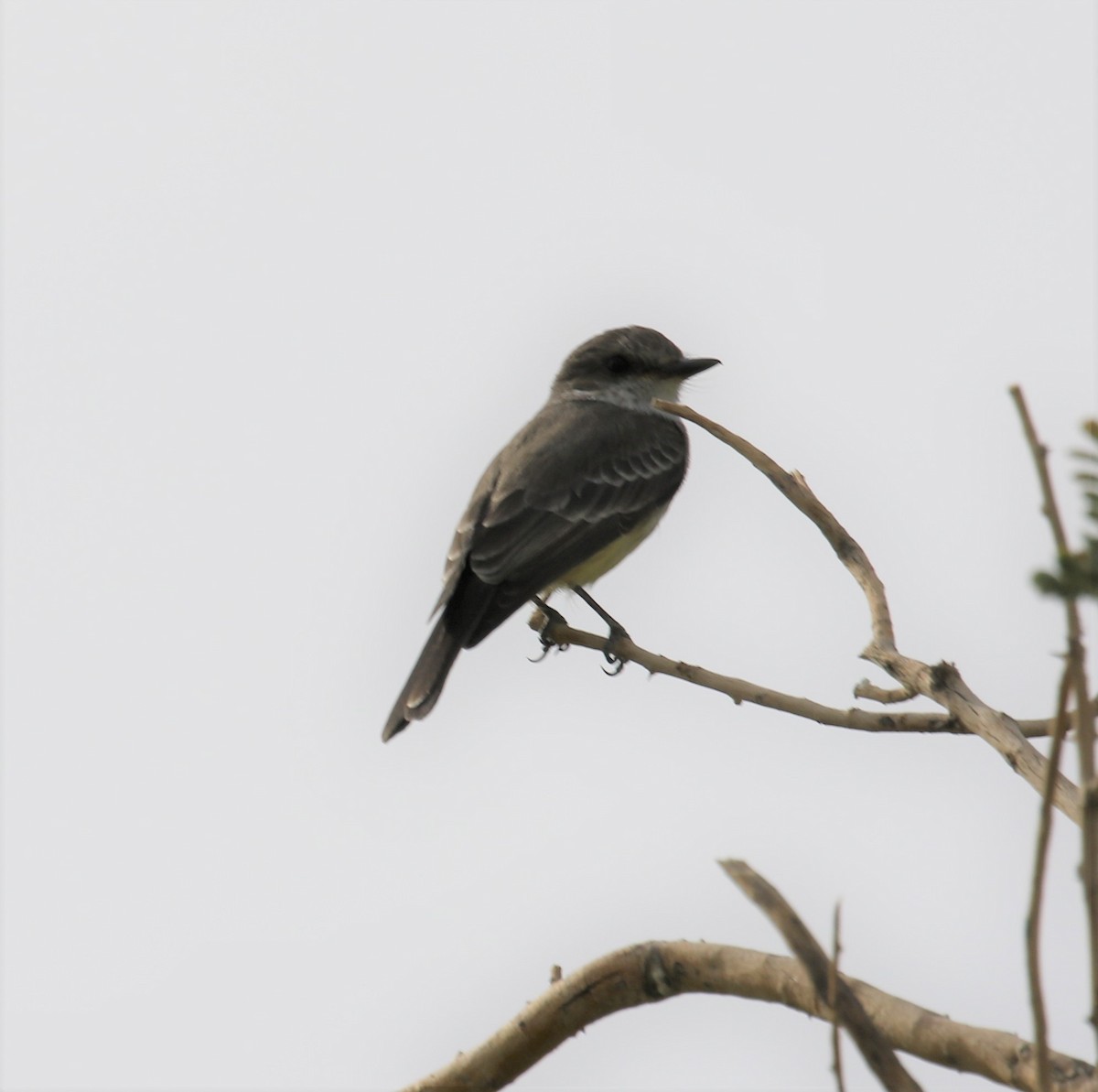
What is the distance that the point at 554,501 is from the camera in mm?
10125

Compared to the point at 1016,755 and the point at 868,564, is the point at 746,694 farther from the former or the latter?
the point at 1016,755

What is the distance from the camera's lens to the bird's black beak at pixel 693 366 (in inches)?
455

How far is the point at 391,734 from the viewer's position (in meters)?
9.00

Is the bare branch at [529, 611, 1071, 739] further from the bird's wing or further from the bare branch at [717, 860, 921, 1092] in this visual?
the bird's wing

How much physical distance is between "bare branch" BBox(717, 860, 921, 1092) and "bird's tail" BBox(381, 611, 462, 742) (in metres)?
5.75

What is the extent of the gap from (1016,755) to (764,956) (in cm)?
94

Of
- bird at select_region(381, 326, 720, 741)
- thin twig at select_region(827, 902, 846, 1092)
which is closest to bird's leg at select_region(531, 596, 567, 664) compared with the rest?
bird at select_region(381, 326, 720, 741)

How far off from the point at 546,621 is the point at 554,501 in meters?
0.76

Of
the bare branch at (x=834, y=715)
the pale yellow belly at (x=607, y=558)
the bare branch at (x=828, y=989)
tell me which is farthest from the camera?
the pale yellow belly at (x=607, y=558)

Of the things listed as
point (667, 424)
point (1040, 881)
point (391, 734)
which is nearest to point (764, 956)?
point (1040, 881)

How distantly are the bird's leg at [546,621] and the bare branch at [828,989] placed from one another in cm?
693

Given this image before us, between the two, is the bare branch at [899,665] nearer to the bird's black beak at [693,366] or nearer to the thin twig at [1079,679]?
the thin twig at [1079,679]

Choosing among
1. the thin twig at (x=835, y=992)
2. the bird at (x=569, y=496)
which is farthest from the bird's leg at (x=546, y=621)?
the thin twig at (x=835, y=992)

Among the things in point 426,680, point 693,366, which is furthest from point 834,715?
point 693,366
